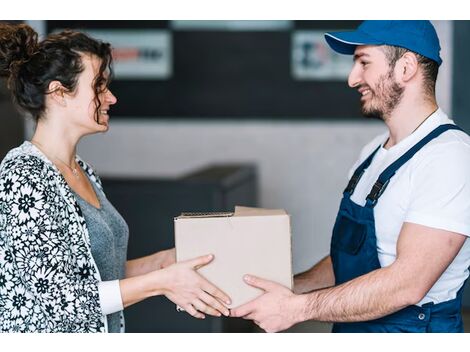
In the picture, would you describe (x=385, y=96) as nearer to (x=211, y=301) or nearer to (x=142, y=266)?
(x=211, y=301)

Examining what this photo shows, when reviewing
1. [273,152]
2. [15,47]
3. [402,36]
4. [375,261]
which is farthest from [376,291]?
[273,152]

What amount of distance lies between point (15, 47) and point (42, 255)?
0.52 meters

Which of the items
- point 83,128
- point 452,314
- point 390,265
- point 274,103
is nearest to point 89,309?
point 83,128

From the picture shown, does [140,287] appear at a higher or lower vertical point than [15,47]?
lower

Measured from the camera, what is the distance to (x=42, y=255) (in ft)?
6.46

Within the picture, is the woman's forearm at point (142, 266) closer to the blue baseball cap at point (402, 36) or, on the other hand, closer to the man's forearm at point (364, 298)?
the man's forearm at point (364, 298)

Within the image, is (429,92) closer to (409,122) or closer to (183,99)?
(409,122)

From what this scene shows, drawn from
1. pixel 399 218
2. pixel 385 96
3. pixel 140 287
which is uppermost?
pixel 385 96

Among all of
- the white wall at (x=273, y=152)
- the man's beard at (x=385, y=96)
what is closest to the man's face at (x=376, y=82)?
the man's beard at (x=385, y=96)

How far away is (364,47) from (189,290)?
78 centimetres
